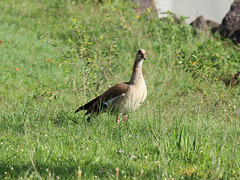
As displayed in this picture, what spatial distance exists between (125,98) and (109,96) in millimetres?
287

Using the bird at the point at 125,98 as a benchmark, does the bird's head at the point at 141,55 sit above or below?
above

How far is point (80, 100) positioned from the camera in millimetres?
6062

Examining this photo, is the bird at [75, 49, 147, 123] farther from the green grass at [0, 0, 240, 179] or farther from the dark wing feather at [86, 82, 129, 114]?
the green grass at [0, 0, 240, 179]

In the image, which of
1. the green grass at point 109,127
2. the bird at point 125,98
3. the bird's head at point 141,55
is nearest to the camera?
the green grass at point 109,127

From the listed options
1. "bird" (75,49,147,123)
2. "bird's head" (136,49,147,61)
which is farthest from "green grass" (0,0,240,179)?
"bird's head" (136,49,147,61)

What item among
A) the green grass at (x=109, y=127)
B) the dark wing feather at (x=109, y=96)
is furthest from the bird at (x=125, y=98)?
the green grass at (x=109, y=127)

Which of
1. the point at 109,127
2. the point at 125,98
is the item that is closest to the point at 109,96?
the point at 125,98

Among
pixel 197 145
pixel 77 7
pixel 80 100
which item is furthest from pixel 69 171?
pixel 77 7

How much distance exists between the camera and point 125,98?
4.96m

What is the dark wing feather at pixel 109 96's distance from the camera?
5.00m

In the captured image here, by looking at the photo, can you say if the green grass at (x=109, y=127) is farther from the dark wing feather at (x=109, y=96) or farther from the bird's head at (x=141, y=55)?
the bird's head at (x=141, y=55)

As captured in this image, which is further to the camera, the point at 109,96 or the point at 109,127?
the point at 109,96

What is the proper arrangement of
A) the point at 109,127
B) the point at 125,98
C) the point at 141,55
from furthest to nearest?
1. the point at 141,55
2. the point at 125,98
3. the point at 109,127

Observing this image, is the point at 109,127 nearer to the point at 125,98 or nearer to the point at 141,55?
the point at 125,98
